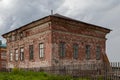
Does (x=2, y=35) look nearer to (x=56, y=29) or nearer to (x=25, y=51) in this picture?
(x=25, y=51)

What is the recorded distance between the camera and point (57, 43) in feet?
76.2

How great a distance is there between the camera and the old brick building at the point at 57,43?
75.6 ft

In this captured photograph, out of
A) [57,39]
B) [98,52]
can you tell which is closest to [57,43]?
[57,39]

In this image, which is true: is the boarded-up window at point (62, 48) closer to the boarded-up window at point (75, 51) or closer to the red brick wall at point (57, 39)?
the red brick wall at point (57, 39)

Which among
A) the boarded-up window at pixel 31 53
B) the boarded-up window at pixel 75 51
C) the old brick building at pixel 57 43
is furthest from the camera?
the boarded-up window at pixel 31 53

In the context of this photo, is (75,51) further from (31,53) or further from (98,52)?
(31,53)

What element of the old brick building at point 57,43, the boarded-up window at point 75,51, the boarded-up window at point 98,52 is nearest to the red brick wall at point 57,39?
the old brick building at point 57,43

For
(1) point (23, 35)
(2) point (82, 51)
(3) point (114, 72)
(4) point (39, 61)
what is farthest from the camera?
(1) point (23, 35)

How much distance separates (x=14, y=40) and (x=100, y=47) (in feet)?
36.6

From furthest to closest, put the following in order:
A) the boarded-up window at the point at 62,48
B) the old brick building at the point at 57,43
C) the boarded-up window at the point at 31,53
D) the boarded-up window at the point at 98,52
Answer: the boarded-up window at the point at 98,52 → the boarded-up window at the point at 31,53 → the boarded-up window at the point at 62,48 → the old brick building at the point at 57,43

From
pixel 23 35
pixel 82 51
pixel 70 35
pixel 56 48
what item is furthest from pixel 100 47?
pixel 23 35

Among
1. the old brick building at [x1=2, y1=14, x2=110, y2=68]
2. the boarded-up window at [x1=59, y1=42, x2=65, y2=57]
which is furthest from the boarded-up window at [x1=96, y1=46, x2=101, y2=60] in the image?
the boarded-up window at [x1=59, y1=42, x2=65, y2=57]

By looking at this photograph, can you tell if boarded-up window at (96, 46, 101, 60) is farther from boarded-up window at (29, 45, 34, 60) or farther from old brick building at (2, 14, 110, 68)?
boarded-up window at (29, 45, 34, 60)

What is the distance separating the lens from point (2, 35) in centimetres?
3306
